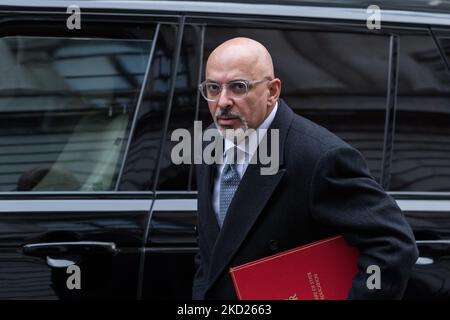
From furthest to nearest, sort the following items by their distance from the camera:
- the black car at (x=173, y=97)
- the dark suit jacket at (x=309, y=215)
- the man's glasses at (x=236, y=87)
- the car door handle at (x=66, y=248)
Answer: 1. the black car at (x=173, y=97)
2. the car door handle at (x=66, y=248)
3. the man's glasses at (x=236, y=87)
4. the dark suit jacket at (x=309, y=215)

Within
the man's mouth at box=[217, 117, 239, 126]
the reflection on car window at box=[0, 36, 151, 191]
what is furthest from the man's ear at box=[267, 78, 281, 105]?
the reflection on car window at box=[0, 36, 151, 191]

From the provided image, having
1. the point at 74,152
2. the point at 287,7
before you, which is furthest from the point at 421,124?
the point at 74,152

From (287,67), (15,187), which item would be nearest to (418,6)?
(287,67)

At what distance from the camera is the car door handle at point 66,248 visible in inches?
102

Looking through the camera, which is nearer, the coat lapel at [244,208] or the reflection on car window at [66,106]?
the coat lapel at [244,208]

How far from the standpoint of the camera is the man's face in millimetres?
1975

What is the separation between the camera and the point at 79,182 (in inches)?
110

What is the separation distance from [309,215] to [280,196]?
0.09 metres

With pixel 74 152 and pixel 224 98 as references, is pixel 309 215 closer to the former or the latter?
pixel 224 98

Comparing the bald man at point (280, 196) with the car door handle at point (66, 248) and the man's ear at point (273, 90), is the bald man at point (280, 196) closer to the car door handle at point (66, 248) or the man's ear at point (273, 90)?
the man's ear at point (273, 90)

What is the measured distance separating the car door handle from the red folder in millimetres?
749

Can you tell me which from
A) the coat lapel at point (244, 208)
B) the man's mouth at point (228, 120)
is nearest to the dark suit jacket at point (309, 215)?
the coat lapel at point (244, 208)
